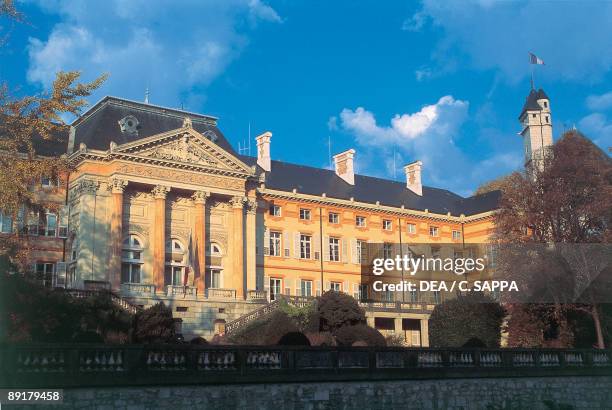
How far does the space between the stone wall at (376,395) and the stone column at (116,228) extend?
2512cm

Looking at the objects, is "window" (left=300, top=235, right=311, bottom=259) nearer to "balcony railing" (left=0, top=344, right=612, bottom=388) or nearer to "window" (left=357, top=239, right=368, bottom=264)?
"window" (left=357, top=239, right=368, bottom=264)

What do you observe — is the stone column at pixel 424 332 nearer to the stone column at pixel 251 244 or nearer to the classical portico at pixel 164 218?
the stone column at pixel 251 244

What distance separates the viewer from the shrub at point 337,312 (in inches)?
1709

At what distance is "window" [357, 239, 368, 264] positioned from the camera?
60969mm

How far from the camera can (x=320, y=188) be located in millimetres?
61844

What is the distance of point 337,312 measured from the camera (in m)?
43.6

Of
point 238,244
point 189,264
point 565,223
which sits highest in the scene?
point 238,244

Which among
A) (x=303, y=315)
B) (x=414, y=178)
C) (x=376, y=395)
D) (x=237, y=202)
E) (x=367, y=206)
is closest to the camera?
(x=376, y=395)

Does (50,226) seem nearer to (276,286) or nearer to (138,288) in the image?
(138,288)

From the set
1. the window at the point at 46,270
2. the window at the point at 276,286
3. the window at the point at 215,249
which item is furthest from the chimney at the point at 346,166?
the window at the point at 46,270

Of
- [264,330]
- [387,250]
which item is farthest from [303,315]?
[387,250]

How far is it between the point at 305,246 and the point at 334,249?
293cm

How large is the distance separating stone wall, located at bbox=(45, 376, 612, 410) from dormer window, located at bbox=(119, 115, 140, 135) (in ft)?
105

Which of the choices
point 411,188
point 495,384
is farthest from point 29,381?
point 411,188
